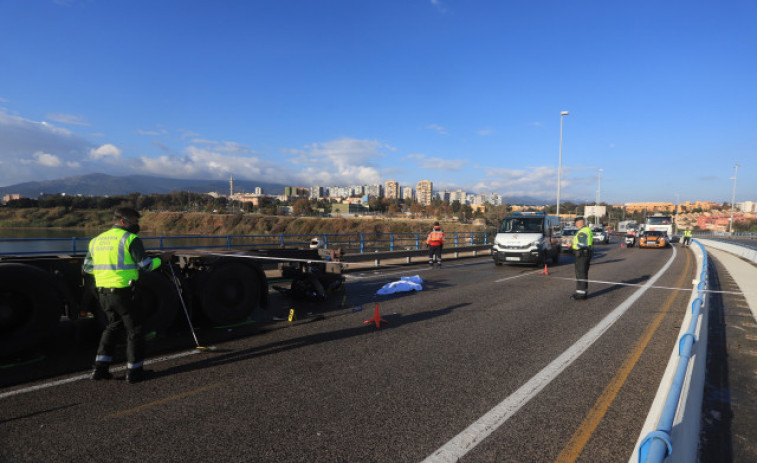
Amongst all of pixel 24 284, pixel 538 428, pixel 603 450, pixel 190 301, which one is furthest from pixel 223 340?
pixel 603 450

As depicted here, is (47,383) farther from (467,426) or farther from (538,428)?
(538,428)

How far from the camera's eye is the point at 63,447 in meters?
3.00

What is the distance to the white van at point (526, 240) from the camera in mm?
14836

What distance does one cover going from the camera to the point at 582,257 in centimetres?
932

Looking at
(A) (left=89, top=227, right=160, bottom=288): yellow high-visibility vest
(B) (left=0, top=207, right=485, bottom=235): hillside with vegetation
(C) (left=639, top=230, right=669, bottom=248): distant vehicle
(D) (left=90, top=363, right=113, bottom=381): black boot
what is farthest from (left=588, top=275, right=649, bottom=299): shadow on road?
(C) (left=639, top=230, right=669, bottom=248): distant vehicle

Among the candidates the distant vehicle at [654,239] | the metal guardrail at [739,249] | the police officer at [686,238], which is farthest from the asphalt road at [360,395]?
the police officer at [686,238]

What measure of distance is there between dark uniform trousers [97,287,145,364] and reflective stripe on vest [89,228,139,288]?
100mm

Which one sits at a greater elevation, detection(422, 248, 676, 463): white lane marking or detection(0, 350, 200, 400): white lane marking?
detection(422, 248, 676, 463): white lane marking

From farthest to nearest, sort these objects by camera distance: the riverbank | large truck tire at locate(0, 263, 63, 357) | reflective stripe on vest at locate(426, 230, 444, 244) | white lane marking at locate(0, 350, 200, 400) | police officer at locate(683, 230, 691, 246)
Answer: the riverbank < police officer at locate(683, 230, 691, 246) < reflective stripe on vest at locate(426, 230, 444, 244) < large truck tire at locate(0, 263, 63, 357) < white lane marking at locate(0, 350, 200, 400)

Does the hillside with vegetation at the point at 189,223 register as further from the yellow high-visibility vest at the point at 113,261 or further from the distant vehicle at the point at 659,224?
the distant vehicle at the point at 659,224

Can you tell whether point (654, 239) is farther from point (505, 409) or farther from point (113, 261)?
point (113, 261)

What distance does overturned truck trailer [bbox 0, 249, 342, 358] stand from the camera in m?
4.59

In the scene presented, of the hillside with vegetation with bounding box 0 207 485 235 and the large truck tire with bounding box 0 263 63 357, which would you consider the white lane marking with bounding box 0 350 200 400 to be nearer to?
the large truck tire with bounding box 0 263 63 357

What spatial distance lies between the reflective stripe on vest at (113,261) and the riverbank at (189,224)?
1192 cm
